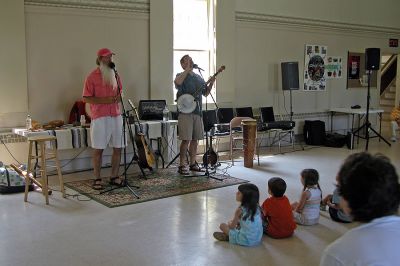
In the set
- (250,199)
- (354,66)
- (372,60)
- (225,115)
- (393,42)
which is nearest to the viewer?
(250,199)

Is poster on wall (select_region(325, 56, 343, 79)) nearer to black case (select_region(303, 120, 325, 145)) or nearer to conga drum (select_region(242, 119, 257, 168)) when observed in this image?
black case (select_region(303, 120, 325, 145))

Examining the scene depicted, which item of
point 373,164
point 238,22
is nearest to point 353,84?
point 238,22

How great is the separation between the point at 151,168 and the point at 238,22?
3.35m

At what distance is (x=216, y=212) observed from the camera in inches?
174

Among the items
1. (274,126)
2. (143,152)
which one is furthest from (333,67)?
(143,152)

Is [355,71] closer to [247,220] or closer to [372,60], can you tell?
[372,60]

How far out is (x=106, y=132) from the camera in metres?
5.11

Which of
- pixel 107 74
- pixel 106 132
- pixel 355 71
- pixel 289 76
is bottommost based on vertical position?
pixel 106 132

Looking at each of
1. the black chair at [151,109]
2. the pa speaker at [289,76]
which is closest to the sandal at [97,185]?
the black chair at [151,109]

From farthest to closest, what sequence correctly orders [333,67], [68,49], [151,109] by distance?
[333,67] → [151,109] → [68,49]

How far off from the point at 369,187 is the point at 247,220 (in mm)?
2285

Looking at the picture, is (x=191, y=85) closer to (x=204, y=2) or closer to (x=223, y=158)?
(x=223, y=158)

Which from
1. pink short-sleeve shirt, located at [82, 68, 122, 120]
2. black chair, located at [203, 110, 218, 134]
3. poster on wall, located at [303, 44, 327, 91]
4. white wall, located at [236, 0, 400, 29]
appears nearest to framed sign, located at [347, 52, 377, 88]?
white wall, located at [236, 0, 400, 29]

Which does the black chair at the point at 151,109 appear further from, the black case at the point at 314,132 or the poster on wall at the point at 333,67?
the poster on wall at the point at 333,67
